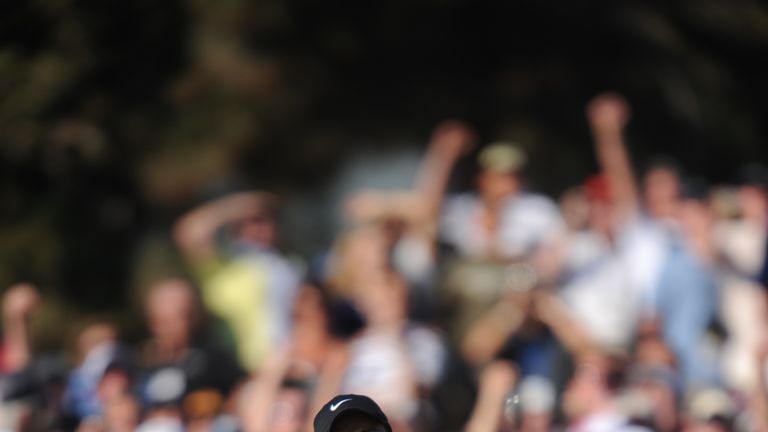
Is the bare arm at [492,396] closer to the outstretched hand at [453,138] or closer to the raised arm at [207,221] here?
the outstretched hand at [453,138]

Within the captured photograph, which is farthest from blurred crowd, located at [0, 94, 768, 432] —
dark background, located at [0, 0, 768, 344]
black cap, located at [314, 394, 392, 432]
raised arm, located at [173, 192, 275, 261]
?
black cap, located at [314, 394, 392, 432]

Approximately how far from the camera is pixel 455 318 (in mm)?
6410

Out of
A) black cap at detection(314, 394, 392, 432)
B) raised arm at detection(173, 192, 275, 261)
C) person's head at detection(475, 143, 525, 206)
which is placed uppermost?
black cap at detection(314, 394, 392, 432)

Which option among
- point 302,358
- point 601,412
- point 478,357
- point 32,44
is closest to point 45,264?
point 32,44

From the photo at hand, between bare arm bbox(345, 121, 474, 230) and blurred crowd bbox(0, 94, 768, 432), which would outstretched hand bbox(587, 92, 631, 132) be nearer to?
blurred crowd bbox(0, 94, 768, 432)

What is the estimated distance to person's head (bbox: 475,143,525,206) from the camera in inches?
262

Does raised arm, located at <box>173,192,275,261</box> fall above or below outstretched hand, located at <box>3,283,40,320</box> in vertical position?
below

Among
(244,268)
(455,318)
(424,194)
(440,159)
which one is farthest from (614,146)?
(244,268)

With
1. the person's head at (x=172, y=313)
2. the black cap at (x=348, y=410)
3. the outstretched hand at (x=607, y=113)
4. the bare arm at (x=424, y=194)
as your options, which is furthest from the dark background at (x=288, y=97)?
the black cap at (x=348, y=410)

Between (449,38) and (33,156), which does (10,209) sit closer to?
(33,156)

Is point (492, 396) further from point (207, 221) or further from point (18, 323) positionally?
point (18, 323)

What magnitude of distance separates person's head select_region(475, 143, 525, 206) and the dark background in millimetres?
214

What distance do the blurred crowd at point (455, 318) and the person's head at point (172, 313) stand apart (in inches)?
0.5

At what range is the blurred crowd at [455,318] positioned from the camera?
225 inches
